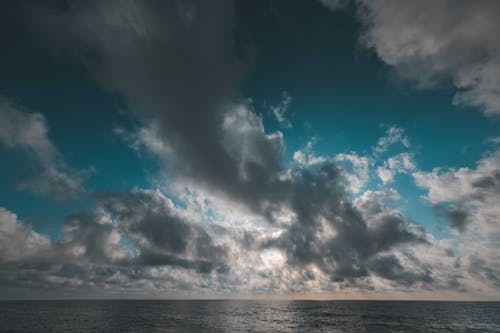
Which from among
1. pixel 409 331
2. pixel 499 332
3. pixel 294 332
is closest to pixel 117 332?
pixel 294 332

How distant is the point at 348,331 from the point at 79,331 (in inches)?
2791

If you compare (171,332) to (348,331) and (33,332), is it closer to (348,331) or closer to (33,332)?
(33,332)

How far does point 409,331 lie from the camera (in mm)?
76438

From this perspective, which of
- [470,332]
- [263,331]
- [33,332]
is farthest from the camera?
[470,332]

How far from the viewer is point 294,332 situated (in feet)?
233

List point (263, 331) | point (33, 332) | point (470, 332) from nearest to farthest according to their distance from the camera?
point (33, 332) < point (263, 331) < point (470, 332)

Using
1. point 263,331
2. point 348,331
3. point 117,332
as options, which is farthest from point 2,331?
point 348,331

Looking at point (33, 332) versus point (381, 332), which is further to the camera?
point (381, 332)

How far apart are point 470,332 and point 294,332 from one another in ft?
179

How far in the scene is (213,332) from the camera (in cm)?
6825

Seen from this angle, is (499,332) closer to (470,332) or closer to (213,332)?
(470,332)

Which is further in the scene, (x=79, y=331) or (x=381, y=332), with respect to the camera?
(x=381, y=332)

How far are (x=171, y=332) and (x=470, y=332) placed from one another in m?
86.1

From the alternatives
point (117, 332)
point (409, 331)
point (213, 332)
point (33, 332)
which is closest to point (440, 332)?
point (409, 331)
